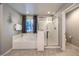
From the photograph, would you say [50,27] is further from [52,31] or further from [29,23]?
[29,23]

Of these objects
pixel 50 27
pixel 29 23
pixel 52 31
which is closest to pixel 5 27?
pixel 29 23

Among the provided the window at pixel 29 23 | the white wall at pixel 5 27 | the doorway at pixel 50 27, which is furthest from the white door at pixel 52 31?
the white wall at pixel 5 27

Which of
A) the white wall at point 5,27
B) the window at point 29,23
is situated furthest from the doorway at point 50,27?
the white wall at point 5,27

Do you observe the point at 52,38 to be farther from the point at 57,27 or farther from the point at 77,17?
the point at 77,17

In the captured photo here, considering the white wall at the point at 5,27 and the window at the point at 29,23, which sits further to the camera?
the window at the point at 29,23

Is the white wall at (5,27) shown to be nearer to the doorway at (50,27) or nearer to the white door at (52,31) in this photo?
the doorway at (50,27)

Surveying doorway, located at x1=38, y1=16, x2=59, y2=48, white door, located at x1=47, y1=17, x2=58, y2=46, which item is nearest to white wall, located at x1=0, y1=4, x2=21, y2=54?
doorway, located at x1=38, y1=16, x2=59, y2=48

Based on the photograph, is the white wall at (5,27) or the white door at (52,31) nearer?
the white wall at (5,27)

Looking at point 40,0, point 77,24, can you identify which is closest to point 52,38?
point 77,24

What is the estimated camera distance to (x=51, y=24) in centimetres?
623

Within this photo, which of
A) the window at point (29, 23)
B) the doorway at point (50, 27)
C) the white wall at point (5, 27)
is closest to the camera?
the white wall at point (5, 27)

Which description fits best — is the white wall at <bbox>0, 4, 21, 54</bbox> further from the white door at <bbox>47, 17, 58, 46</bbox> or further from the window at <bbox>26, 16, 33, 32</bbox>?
the white door at <bbox>47, 17, 58, 46</bbox>

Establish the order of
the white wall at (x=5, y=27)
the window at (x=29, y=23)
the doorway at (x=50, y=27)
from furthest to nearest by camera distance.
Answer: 1. the window at (x=29, y=23)
2. the doorway at (x=50, y=27)
3. the white wall at (x=5, y=27)

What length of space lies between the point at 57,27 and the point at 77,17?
3.99ft
